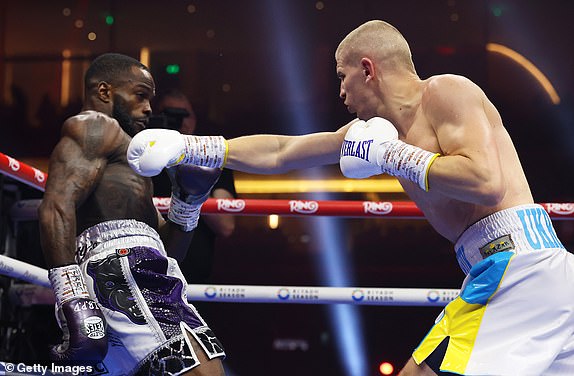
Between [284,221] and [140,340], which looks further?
[284,221]

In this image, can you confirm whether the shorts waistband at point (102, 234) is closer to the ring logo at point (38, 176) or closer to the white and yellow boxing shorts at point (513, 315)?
the ring logo at point (38, 176)

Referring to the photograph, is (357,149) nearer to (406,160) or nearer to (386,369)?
(406,160)

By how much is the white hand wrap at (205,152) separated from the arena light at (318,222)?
2.53 metres

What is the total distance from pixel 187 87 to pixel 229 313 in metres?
1.70

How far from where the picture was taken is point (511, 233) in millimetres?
1974

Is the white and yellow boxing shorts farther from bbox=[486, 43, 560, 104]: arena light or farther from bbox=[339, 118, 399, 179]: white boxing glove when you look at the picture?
bbox=[486, 43, 560, 104]: arena light

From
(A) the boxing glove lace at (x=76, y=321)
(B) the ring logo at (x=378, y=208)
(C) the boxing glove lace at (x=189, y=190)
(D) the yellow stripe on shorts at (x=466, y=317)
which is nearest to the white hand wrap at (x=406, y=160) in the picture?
(D) the yellow stripe on shorts at (x=466, y=317)

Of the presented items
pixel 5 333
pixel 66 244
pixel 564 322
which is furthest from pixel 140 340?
pixel 5 333

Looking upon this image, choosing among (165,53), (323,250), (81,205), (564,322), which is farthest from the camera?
(165,53)

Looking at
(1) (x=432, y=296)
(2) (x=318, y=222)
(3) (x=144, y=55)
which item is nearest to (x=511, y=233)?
(1) (x=432, y=296)

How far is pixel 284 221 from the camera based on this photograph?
5.57 meters

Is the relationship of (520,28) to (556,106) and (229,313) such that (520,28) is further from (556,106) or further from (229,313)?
(229,313)

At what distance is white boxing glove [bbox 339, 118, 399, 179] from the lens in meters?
2.06

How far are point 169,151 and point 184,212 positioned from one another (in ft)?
1.37
